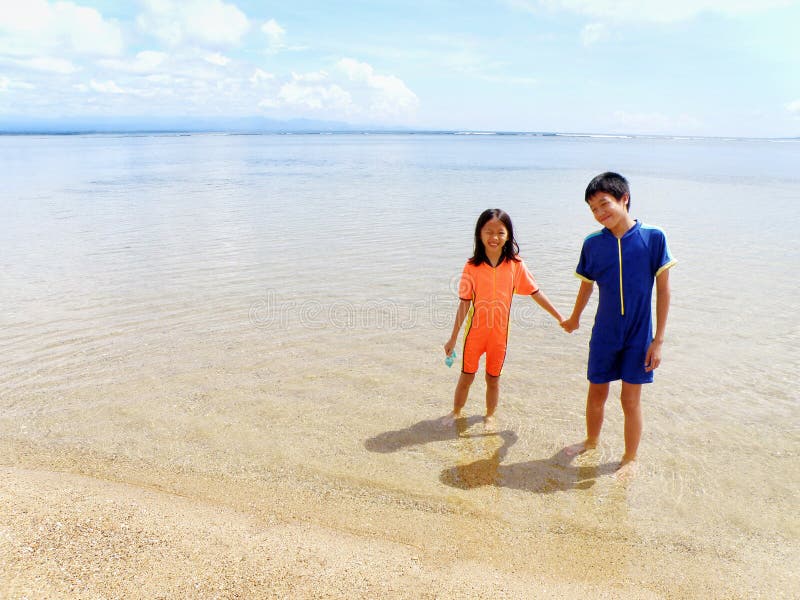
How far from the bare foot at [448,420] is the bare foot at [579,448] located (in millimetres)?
→ 961

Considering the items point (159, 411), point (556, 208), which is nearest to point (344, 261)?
point (159, 411)

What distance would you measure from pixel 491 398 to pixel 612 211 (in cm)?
191

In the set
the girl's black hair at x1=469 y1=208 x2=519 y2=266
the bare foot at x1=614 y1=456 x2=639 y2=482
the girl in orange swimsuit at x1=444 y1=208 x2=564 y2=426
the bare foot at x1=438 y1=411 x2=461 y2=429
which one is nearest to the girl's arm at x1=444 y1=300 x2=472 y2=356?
the girl in orange swimsuit at x1=444 y1=208 x2=564 y2=426

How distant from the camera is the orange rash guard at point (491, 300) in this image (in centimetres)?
442

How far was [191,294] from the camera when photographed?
8.23 meters

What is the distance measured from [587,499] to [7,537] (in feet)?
11.6

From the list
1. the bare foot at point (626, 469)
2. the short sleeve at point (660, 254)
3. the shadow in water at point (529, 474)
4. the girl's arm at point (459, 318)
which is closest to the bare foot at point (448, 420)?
the shadow in water at point (529, 474)

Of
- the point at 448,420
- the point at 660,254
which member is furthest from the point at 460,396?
the point at 660,254

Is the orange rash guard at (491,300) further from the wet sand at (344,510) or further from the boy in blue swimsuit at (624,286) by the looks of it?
the wet sand at (344,510)

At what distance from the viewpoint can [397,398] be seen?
17.2 ft

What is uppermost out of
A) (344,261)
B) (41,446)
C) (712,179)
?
(712,179)

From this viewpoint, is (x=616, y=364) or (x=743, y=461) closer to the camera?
(x=616, y=364)

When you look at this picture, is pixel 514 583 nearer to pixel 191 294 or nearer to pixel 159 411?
pixel 159 411

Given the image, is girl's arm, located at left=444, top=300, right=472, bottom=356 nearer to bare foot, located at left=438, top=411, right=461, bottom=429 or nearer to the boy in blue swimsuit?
bare foot, located at left=438, top=411, right=461, bottom=429
